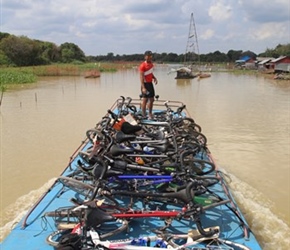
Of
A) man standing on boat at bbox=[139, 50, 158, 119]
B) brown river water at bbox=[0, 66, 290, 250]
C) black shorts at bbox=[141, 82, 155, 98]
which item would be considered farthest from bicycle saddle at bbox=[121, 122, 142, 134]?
black shorts at bbox=[141, 82, 155, 98]

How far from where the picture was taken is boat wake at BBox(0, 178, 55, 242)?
16.8 feet

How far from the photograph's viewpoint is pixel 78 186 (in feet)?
13.3

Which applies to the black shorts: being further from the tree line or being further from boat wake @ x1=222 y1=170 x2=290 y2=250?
the tree line

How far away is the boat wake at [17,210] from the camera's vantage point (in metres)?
5.12

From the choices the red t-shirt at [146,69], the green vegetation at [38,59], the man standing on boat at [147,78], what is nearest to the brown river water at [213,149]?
the man standing on boat at [147,78]

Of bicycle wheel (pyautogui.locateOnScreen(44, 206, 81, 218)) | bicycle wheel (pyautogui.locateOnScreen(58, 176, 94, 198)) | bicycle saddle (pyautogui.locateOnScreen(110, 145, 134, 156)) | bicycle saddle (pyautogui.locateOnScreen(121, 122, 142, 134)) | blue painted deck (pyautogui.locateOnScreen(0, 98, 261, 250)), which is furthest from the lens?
bicycle saddle (pyautogui.locateOnScreen(121, 122, 142, 134))

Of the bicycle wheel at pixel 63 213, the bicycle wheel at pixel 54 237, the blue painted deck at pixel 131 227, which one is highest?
the bicycle wheel at pixel 63 213

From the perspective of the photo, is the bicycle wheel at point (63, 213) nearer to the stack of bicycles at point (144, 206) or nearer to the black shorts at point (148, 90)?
the stack of bicycles at point (144, 206)

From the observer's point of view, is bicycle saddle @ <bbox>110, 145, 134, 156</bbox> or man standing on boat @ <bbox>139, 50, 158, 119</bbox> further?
man standing on boat @ <bbox>139, 50, 158, 119</bbox>

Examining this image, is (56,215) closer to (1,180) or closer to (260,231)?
(260,231)

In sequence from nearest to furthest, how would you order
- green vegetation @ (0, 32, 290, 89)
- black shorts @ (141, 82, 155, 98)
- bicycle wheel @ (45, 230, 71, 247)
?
1. bicycle wheel @ (45, 230, 71, 247)
2. black shorts @ (141, 82, 155, 98)
3. green vegetation @ (0, 32, 290, 89)

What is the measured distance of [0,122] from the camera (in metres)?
13.0

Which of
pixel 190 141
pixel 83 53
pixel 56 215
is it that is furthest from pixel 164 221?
pixel 83 53

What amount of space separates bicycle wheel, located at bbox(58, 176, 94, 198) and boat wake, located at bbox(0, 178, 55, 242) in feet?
4.88
